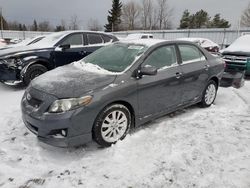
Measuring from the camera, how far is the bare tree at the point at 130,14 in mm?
59188

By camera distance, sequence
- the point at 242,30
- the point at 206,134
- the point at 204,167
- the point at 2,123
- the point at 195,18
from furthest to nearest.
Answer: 1. the point at 195,18
2. the point at 242,30
3. the point at 2,123
4. the point at 206,134
5. the point at 204,167

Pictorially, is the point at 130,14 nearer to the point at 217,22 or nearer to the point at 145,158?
the point at 217,22

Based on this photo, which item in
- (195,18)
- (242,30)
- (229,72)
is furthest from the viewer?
(195,18)

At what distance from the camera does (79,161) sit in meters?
3.13

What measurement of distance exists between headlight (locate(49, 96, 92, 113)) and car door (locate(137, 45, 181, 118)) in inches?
39.5

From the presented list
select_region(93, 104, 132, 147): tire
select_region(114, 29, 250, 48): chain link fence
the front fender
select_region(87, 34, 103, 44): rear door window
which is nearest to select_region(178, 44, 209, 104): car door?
select_region(93, 104, 132, 147): tire

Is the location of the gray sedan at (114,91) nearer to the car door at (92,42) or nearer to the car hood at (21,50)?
the car hood at (21,50)

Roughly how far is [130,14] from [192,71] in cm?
5805

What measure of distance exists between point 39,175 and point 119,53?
2.38m

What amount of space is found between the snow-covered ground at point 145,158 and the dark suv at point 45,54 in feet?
6.78

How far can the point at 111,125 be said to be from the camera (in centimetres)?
343

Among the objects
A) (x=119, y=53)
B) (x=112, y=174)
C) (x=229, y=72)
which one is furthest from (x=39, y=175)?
(x=229, y=72)

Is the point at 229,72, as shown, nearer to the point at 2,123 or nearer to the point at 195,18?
the point at 2,123

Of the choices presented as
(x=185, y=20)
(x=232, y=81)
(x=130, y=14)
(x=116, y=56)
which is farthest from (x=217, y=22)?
(x=116, y=56)
